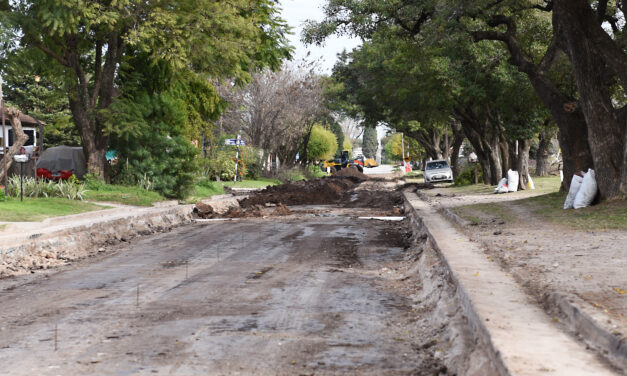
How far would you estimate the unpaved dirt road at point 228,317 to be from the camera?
5516mm

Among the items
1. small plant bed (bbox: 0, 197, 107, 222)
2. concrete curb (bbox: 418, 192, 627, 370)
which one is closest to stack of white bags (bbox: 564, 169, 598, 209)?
concrete curb (bbox: 418, 192, 627, 370)

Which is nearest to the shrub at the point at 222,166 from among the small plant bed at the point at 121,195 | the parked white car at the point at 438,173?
the parked white car at the point at 438,173

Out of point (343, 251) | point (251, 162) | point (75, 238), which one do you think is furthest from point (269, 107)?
point (343, 251)

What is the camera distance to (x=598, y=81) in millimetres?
18234

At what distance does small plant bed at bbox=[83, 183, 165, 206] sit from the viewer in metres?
24.3

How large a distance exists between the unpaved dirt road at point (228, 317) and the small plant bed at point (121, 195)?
11.5 metres

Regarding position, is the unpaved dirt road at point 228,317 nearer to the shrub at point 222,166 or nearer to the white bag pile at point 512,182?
the white bag pile at point 512,182

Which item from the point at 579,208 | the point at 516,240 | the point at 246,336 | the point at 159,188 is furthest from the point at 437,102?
the point at 246,336

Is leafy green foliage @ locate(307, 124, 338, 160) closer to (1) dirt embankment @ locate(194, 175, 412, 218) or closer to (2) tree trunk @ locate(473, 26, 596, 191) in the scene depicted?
(1) dirt embankment @ locate(194, 175, 412, 218)

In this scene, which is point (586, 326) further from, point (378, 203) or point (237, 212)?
point (378, 203)

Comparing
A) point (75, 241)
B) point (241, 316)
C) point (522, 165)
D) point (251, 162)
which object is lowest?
point (75, 241)

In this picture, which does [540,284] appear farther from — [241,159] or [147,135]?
[241,159]

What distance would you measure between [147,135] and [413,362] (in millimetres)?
22359

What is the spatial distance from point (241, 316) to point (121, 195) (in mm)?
18609
